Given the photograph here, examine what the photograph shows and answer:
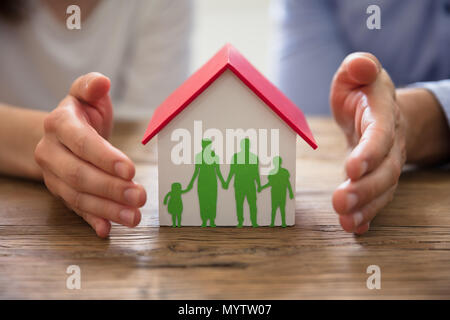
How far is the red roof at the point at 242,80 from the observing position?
72 centimetres

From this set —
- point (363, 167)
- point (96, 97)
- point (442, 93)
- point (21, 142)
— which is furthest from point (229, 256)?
point (442, 93)

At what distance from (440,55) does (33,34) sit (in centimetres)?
124

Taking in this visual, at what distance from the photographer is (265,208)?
0.77 meters

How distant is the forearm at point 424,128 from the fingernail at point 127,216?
25.2 inches

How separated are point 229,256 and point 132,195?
172 mm

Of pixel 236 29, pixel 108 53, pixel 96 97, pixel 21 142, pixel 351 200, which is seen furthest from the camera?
pixel 236 29

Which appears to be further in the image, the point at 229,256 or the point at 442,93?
the point at 442,93

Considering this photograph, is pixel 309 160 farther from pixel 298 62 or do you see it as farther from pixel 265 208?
pixel 298 62

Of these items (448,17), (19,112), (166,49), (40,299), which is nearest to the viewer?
(40,299)

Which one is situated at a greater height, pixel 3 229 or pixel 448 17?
pixel 448 17

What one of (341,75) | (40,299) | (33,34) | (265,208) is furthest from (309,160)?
(33,34)

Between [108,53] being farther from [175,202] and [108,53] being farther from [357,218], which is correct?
[357,218]

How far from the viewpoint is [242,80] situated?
72cm

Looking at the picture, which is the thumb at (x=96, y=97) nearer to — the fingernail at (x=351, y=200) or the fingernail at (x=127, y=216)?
the fingernail at (x=127, y=216)
